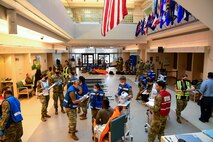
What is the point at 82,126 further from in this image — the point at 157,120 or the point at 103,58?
the point at 103,58

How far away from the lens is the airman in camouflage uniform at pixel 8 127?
3.03m

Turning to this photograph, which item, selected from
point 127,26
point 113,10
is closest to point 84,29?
point 127,26

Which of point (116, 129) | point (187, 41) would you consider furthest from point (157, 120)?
point (187, 41)

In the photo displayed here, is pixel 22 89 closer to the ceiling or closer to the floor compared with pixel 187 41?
closer to the floor

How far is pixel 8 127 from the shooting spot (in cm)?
320

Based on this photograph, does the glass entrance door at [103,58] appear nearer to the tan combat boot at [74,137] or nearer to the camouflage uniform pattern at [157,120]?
the tan combat boot at [74,137]

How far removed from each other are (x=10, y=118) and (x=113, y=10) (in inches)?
146

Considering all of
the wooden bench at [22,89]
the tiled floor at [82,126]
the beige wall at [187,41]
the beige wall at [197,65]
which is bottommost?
the tiled floor at [82,126]

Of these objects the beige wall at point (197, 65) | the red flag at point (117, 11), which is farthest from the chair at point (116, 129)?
→ the beige wall at point (197, 65)

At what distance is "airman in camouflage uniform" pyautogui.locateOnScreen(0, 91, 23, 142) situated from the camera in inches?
119

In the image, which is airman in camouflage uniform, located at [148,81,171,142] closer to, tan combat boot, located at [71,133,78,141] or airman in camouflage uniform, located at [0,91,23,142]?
tan combat boot, located at [71,133,78,141]

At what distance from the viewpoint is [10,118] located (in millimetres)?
3139

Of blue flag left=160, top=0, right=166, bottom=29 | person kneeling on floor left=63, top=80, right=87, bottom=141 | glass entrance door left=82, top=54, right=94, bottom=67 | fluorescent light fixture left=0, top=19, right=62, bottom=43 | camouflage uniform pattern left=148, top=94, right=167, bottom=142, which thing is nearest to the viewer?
camouflage uniform pattern left=148, top=94, right=167, bottom=142

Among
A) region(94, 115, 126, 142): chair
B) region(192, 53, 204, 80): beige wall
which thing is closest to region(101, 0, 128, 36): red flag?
region(94, 115, 126, 142): chair
